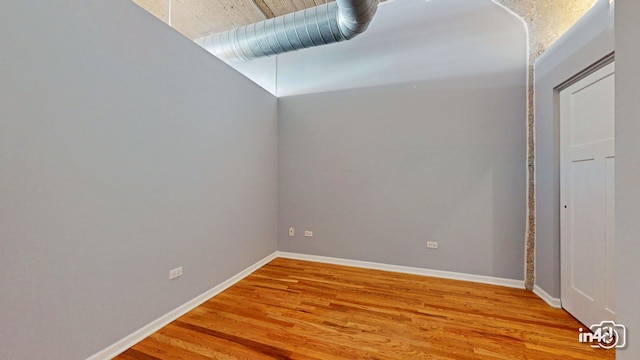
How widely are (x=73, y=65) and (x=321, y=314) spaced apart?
2.55 meters

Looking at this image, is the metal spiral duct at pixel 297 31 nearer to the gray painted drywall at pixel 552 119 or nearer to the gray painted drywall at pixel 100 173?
the gray painted drywall at pixel 100 173

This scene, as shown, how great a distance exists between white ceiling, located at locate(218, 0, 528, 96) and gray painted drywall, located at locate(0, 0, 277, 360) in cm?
131

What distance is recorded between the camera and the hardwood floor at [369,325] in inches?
64.1

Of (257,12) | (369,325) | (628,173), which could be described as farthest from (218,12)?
(369,325)

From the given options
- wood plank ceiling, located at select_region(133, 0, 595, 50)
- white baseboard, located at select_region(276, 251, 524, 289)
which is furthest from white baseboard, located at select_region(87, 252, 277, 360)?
wood plank ceiling, located at select_region(133, 0, 595, 50)

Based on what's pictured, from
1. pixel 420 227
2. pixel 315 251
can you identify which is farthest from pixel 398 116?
pixel 315 251

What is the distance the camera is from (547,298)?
89.0 inches

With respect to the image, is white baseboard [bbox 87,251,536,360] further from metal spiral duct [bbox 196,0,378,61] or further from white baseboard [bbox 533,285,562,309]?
metal spiral duct [bbox 196,0,378,61]

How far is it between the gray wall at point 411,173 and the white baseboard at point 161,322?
116cm

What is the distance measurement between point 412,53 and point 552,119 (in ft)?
5.52

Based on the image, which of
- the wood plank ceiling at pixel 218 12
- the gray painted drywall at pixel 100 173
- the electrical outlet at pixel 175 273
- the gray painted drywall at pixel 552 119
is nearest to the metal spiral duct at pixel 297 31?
the wood plank ceiling at pixel 218 12

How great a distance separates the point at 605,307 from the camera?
170 cm

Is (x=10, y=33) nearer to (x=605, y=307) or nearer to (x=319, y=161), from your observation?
(x=319, y=161)

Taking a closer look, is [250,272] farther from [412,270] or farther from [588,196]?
A: [588,196]
